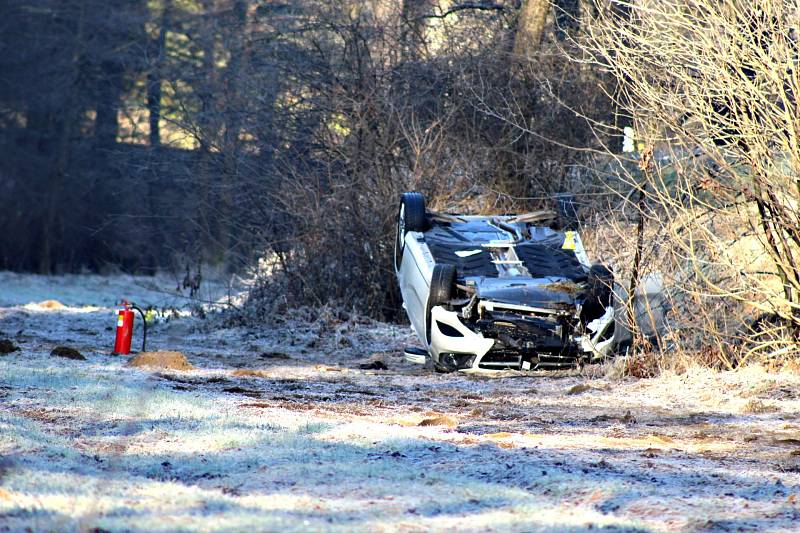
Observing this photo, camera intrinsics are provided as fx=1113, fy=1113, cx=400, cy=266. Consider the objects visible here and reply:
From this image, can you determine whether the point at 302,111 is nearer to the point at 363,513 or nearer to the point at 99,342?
Result: the point at 99,342

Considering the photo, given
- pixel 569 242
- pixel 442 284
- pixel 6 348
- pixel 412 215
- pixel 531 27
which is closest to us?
pixel 442 284

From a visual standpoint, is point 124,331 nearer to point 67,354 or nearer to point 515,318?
point 67,354

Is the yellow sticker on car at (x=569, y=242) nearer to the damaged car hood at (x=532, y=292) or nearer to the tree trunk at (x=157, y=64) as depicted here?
the damaged car hood at (x=532, y=292)

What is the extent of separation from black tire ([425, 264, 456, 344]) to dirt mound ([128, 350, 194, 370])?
2.52 metres

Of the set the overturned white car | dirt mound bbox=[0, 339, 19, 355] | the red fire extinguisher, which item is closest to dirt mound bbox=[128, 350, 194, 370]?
the red fire extinguisher

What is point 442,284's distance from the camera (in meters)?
11.1

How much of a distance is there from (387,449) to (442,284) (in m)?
4.96

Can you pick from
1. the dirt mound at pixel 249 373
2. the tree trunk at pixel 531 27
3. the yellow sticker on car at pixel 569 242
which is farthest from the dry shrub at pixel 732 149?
the tree trunk at pixel 531 27

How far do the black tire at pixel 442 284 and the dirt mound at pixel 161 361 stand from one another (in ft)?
8.26

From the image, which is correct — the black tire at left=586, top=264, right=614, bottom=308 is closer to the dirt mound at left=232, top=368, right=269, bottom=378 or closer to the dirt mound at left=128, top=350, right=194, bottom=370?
the dirt mound at left=232, top=368, right=269, bottom=378

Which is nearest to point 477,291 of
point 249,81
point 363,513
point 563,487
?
point 563,487

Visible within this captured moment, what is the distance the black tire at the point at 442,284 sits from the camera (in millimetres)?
11094

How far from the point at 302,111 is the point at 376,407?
11.6 meters

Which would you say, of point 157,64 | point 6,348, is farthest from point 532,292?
point 157,64
